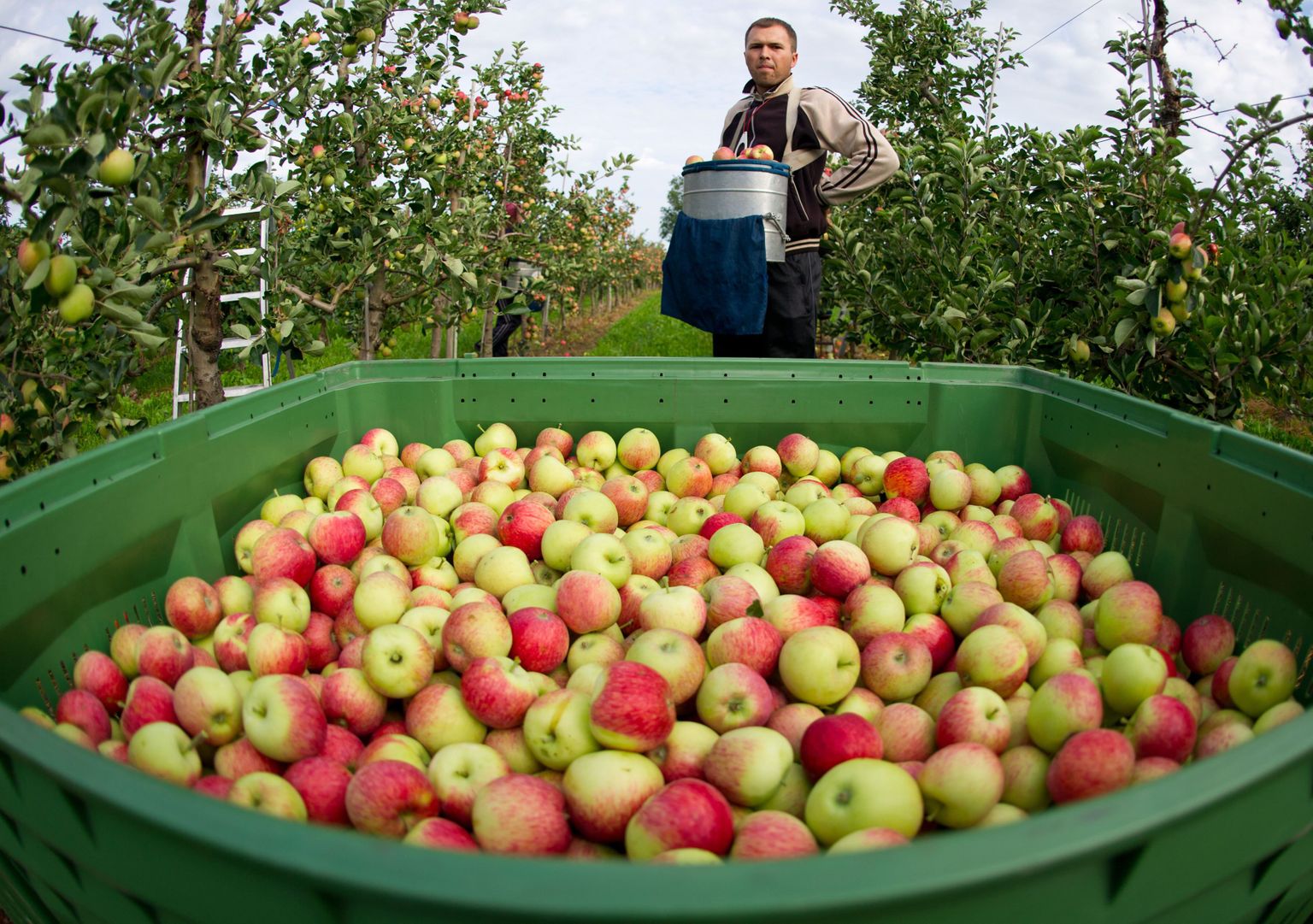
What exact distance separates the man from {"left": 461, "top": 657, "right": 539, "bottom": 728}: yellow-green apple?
2816 mm

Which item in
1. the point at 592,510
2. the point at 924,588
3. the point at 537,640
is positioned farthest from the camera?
the point at 592,510

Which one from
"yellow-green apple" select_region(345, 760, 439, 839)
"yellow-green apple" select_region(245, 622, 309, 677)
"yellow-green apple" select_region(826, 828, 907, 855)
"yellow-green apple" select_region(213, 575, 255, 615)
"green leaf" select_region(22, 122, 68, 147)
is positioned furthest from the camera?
"yellow-green apple" select_region(213, 575, 255, 615)

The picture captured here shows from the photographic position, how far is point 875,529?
2516 mm

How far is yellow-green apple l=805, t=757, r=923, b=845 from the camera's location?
4.82 ft

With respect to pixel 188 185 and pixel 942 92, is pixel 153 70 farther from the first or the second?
pixel 942 92

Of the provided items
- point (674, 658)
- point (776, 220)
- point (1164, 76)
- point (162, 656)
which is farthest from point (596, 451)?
point (1164, 76)

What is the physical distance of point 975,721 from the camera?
68.4 inches

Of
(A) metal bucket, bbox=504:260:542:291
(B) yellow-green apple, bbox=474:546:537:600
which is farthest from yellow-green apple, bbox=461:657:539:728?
(A) metal bucket, bbox=504:260:542:291

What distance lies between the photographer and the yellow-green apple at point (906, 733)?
1.80 m

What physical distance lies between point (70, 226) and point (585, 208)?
9302mm

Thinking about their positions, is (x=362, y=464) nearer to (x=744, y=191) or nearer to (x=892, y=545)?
(x=892, y=545)

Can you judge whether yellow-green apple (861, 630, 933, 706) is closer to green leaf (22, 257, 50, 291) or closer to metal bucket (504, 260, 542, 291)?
green leaf (22, 257, 50, 291)

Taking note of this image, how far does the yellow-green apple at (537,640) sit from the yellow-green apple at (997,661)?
922mm

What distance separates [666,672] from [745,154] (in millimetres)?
3380
